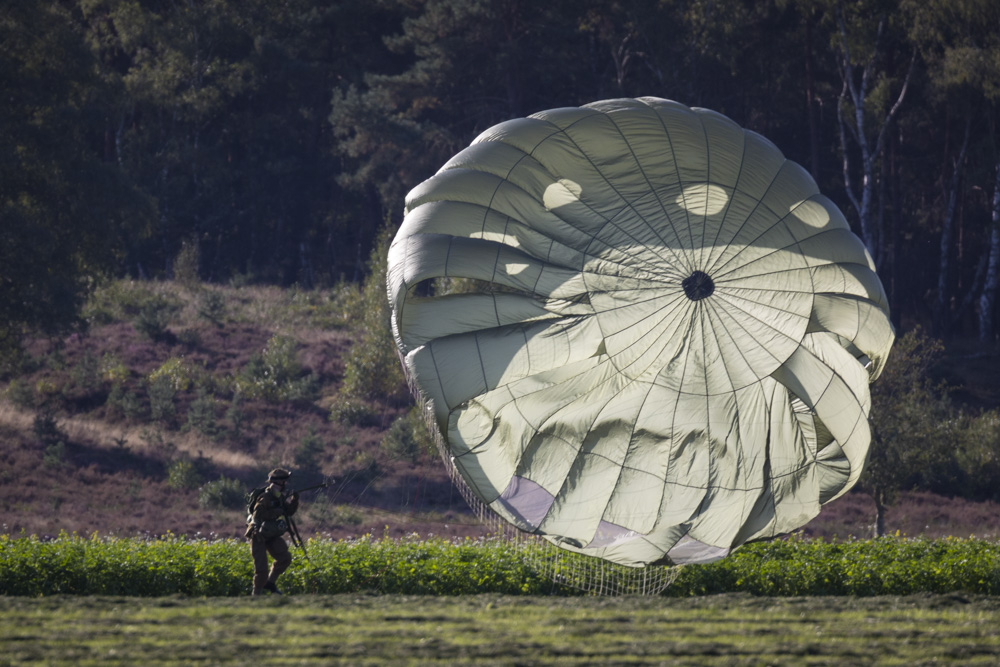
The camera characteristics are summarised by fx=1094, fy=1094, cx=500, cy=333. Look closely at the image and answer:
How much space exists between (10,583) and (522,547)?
6.01 m

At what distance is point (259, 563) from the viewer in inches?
484

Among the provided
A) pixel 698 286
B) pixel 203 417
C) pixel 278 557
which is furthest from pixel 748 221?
pixel 203 417

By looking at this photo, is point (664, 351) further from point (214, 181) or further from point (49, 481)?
point (214, 181)

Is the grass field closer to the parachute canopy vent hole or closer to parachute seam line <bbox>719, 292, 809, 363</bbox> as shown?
parachute seam line <bbox>719, 292, 809, 363</bbox>

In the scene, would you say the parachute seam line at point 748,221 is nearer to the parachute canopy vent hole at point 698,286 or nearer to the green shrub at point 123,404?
the parachute canopy vent hole at point 698,286

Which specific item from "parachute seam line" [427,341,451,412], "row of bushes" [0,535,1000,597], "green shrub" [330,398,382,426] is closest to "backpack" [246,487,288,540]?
"row of bushes" [0,535,1000,597]

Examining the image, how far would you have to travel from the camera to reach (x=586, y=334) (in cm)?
1318

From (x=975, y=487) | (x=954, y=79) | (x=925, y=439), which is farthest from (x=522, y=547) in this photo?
(x=954, y=79)

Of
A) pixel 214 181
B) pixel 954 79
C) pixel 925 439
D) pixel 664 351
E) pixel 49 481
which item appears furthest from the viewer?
pixel 214 181

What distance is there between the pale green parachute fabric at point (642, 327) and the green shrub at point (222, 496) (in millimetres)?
15197

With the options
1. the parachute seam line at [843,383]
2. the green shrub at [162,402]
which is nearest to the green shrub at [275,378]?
the green shrub at [162,402]

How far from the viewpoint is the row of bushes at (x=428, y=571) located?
41.4ft

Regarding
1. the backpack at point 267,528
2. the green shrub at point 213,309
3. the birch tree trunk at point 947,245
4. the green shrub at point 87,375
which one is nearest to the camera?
the backpack at point 267,528

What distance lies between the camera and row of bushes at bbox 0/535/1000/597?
497 inches
